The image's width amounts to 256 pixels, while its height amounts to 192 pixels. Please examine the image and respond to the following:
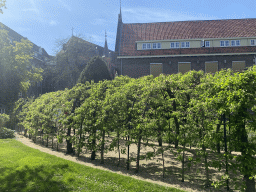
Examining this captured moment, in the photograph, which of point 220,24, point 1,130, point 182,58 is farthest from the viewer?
point 220,24

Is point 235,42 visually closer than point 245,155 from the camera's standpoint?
No

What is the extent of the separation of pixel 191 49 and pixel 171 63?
4.08m

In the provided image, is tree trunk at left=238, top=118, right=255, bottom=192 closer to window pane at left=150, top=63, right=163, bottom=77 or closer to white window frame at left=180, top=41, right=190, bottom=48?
window pane at left=150, top=63, right=163, bottom=77

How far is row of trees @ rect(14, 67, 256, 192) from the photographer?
7113mm

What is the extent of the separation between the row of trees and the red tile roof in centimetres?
1740

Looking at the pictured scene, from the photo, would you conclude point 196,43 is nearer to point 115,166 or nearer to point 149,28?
point 149,28

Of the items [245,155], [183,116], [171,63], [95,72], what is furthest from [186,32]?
[245,155]

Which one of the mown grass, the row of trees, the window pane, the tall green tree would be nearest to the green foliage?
the window pane

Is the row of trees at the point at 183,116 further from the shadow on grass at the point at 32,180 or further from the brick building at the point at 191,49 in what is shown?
the brick building at the point at 191,49

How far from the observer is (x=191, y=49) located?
3209 cm

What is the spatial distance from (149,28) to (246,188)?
109 ft

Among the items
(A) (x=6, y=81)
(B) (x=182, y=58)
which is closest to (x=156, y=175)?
(A) (x=6, y=81)

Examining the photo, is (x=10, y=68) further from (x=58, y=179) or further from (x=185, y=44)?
(x=185, y=44)

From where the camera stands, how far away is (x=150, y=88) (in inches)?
423
